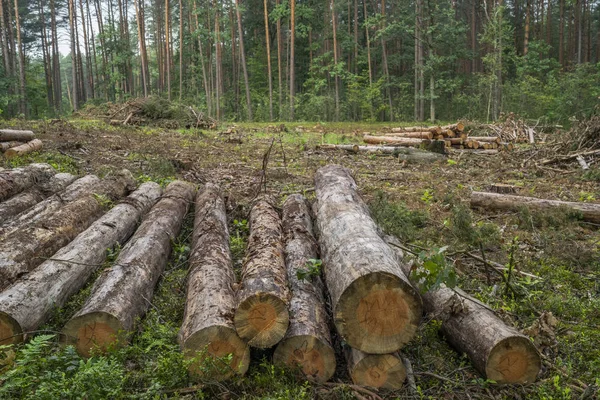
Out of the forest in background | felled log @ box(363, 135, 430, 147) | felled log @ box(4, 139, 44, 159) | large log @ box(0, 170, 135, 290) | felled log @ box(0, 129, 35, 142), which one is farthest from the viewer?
the forest in background

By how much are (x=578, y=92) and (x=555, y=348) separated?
2342 centimetres

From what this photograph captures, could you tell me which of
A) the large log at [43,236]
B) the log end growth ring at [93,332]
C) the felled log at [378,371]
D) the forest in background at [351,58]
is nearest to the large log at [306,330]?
the felled log at [378,371]

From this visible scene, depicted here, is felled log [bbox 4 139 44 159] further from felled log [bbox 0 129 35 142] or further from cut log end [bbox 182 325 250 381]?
cut log end [bbox 182 325 250 381]

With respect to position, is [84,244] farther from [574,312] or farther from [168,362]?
[574,312]

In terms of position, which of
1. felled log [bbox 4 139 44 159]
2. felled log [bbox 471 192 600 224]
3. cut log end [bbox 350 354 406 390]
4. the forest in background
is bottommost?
cut log end [bbox 350 354 406 390]

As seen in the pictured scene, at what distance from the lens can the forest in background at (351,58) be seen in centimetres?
2477

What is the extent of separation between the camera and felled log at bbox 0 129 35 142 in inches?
396

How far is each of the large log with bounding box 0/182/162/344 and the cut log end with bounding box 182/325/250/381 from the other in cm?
146

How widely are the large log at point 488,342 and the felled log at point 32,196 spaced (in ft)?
19.1

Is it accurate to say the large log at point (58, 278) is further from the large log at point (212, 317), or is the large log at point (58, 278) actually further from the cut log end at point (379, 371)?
the cut log end at point (379, 371)

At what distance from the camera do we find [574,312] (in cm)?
416

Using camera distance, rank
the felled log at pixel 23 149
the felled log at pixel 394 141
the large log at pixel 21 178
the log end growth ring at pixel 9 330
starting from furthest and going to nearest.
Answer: the felled log at pixel 394 141
the felled log at pixel 23 149
the large log at pixel 21 178
the log end growth ring at pixel 9 330

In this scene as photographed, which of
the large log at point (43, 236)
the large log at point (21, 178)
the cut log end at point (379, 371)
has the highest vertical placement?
the large log at point (21, 178)

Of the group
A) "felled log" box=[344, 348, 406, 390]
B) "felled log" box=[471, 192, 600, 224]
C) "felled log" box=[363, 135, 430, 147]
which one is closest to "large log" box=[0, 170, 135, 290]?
"felled log" box=[344, 348, 406, 390]
